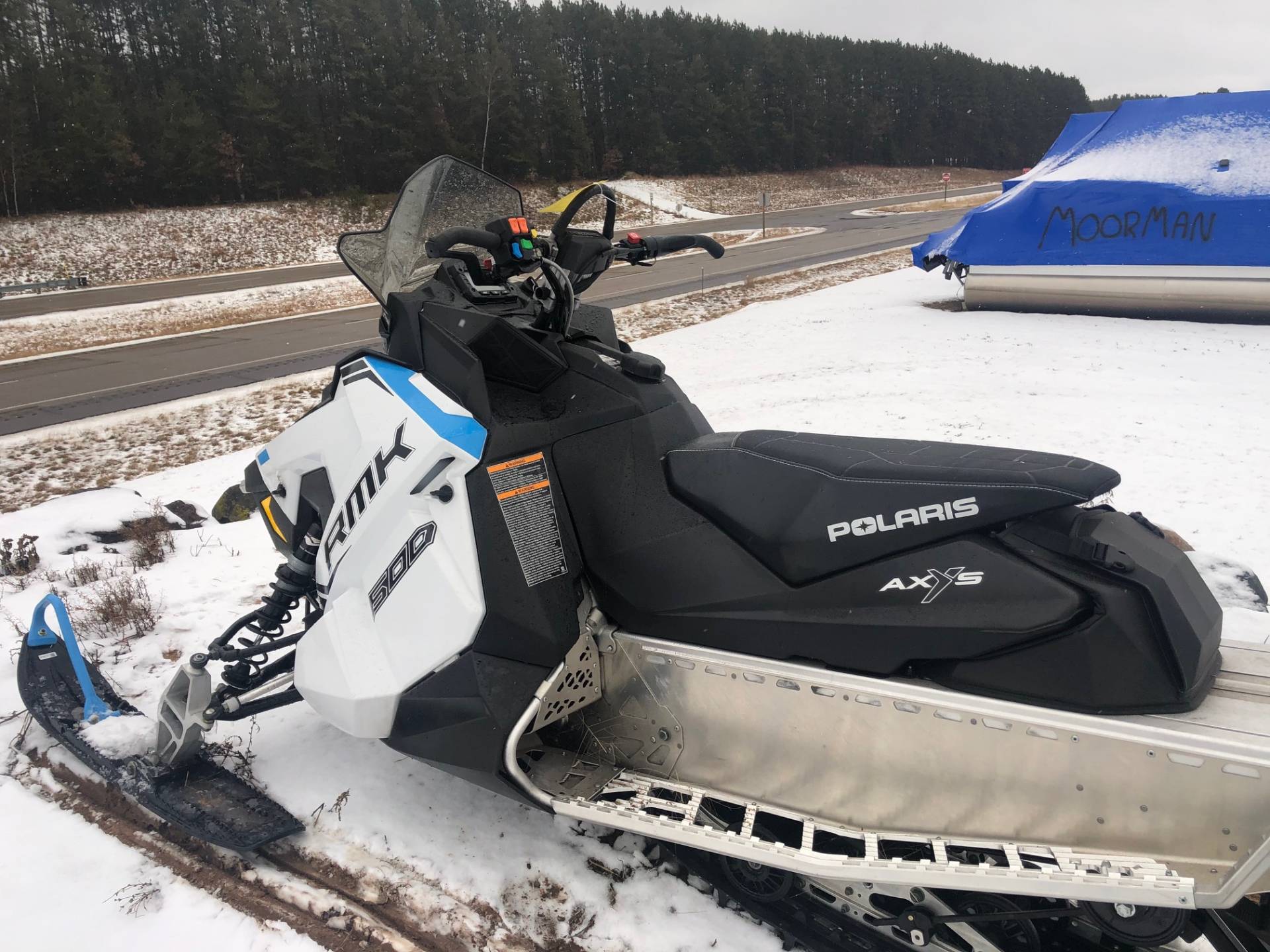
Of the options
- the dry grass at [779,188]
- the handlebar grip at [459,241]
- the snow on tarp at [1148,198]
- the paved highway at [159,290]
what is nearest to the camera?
the handlebar grip at [459,241]

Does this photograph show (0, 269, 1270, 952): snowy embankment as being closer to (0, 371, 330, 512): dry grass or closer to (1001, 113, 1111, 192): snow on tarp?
(0, 371, 330, 512): dry grass

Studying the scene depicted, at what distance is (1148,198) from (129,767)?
11.9 metres

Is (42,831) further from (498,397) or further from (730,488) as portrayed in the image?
(730,488)

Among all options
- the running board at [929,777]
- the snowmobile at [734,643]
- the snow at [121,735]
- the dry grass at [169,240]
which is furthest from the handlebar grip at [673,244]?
the dry grass at [169,240]

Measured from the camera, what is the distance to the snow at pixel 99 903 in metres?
2.24

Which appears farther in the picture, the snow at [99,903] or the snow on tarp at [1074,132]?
the snow on tarp at [1074,132]

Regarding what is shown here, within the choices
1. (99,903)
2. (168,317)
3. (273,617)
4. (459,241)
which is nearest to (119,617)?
(273,617)

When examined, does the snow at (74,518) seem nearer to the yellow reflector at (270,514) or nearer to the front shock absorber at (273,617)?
the yellow reflector at (270,514)

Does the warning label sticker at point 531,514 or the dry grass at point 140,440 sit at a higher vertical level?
the warning label sticker at point 531,514

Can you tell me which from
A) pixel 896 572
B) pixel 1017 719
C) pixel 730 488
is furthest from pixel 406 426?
pixel 1017 719

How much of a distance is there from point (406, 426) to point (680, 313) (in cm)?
1244

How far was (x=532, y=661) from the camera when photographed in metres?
2.33

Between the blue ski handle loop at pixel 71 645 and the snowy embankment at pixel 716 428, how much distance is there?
19 centimetres

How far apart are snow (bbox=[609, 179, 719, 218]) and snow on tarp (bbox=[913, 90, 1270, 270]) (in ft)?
84.1
